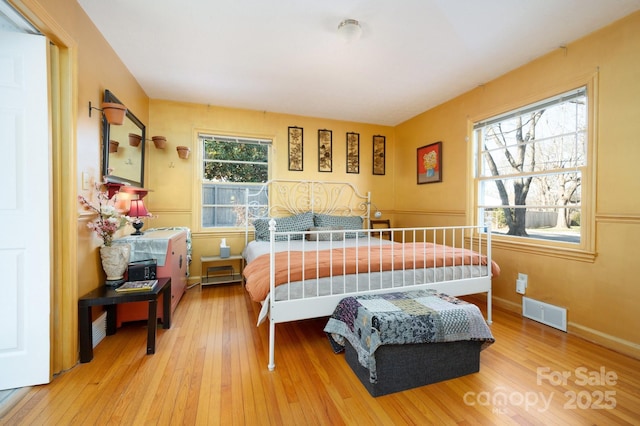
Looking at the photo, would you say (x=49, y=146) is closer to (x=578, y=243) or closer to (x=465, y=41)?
(x=465, y=41)

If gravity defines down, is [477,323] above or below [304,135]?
below

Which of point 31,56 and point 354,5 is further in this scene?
point 354,5

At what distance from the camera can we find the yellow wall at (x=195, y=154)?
3492 millimetres

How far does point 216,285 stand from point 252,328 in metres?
1.42

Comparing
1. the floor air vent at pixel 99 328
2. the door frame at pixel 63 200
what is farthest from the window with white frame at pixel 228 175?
the door frame at pixel 63 200

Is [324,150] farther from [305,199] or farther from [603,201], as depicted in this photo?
[603,201]

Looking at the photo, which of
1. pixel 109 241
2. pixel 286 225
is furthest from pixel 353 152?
pixel 109 241

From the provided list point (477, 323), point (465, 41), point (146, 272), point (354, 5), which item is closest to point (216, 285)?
point (146, 272)

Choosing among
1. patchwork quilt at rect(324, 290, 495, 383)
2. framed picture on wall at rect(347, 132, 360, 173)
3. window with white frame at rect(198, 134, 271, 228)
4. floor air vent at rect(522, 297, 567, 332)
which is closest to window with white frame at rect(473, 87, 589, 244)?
floor air vent at rect(522, 297, 567, 332)

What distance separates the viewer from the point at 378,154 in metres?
4.49

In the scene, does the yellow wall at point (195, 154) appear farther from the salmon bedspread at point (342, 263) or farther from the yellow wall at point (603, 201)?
the yellow wall at point (603, 201)

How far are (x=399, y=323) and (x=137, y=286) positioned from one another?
6.04 feet

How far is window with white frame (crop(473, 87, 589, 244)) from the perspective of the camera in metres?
2.33

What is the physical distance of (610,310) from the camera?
2.07m
